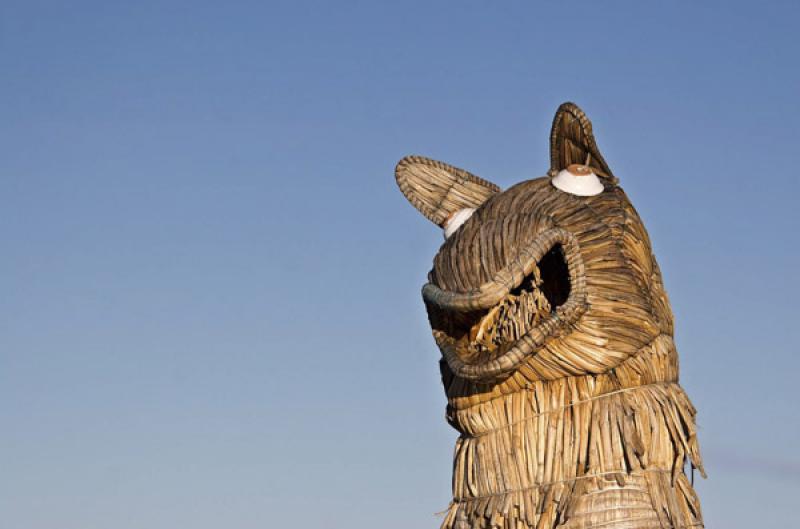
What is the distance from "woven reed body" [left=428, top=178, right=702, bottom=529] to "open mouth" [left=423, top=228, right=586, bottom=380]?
0.10 meters

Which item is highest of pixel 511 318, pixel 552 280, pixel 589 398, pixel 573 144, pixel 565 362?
pixel 573 144

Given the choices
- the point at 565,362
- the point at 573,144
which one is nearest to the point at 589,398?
the point at 565,362

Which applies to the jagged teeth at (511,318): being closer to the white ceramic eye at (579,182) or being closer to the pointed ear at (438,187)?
the white ceramic eye at (579,182)

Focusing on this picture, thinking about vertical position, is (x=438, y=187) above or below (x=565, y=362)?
above

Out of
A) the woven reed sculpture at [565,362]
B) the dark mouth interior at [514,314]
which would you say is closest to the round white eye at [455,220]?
the woven reed sculpture at [565,362]

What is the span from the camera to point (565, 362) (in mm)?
11617

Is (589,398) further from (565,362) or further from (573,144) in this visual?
(573,144)

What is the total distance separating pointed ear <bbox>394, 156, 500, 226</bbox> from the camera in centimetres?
1313

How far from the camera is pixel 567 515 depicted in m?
11.4

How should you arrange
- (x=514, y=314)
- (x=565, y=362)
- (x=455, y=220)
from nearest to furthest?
(x=565, y=362) → (x=514, y=314) → (x=455, y=220)

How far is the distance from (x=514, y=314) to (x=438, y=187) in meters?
1.80

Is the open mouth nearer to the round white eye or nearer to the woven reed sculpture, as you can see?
the woven reed sculpture

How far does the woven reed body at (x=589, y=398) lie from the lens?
37.5ft

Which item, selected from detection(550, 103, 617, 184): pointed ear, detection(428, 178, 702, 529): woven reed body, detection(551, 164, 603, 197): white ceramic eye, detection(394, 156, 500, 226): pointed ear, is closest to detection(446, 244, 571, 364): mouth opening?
detection(428, 178, 702, 529): woven reed body
